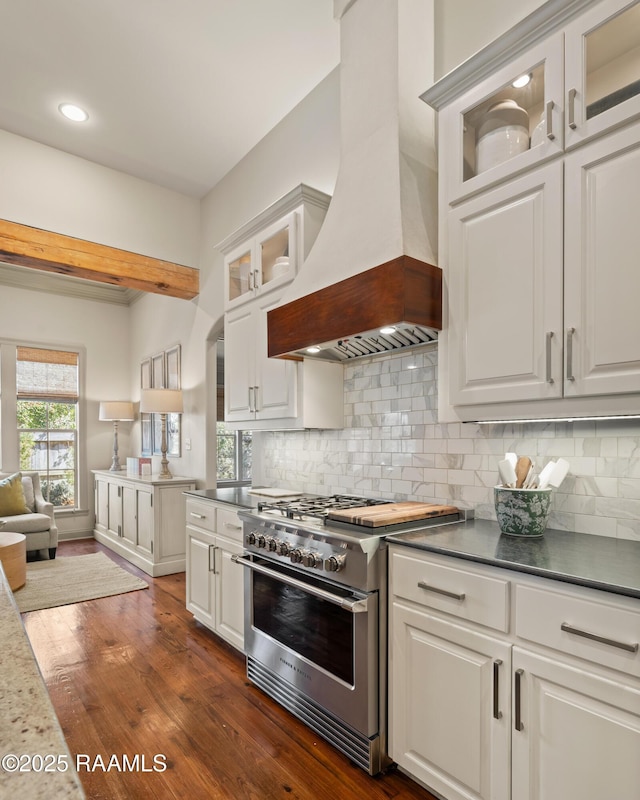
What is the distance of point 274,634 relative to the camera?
2.38 meters

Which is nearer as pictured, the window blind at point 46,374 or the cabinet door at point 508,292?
the cabinet door at point 508,292

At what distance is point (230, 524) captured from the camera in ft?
9.37

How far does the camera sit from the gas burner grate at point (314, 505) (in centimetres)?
230

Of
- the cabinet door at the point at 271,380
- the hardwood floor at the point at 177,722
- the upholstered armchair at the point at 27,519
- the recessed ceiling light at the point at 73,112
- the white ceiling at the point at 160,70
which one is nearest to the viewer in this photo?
the hardwood floor at the point at 177,722

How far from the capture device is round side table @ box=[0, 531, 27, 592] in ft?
13.1

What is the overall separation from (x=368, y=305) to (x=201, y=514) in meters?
1.91

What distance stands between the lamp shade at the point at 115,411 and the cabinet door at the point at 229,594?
3.74m

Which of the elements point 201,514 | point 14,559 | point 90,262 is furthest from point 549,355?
point 14,559

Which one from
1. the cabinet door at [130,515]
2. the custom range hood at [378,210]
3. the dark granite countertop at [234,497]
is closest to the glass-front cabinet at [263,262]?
the custom range hood at [378,210]

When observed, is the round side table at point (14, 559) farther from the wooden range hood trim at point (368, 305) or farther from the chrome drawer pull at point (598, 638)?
the chrome drawer pull at point (598, 638)

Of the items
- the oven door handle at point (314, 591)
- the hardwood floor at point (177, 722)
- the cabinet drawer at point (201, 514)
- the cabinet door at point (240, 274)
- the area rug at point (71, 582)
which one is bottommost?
the area rug at point (71, 582)

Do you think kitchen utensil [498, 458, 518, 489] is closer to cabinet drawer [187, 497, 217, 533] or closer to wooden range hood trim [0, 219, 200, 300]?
cabinet drawer [187, 497, 217, 533]

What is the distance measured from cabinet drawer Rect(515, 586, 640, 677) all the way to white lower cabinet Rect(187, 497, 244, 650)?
172cm

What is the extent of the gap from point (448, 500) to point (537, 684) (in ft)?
3.19
